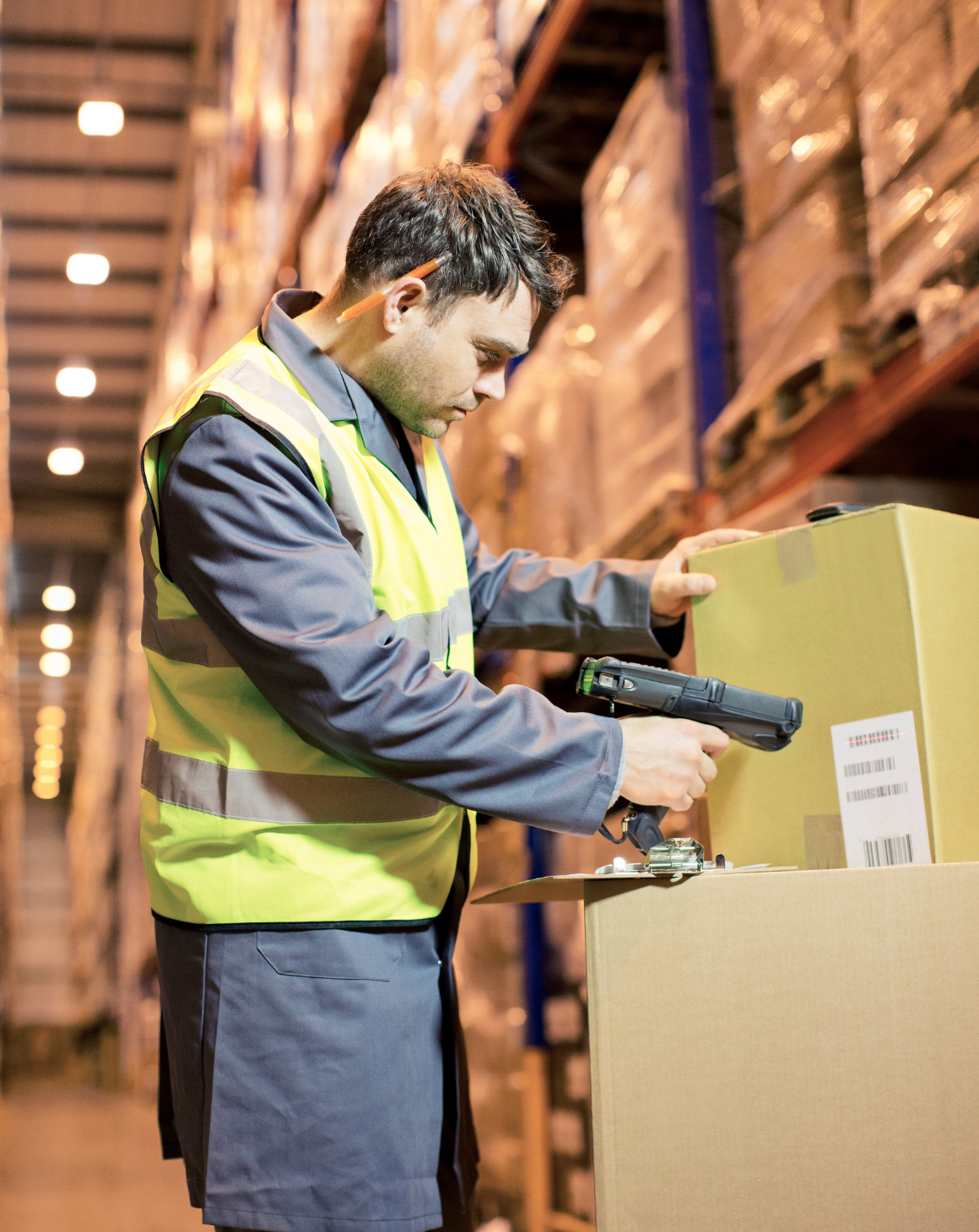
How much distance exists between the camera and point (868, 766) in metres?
1.56

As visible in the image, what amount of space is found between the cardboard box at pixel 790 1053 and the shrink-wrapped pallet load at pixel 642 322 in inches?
73.2

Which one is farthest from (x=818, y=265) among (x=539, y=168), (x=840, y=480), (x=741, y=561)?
(x=539, y=168)

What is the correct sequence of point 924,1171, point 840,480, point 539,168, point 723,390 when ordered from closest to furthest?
point 924,1171 → point 840,480 → point 723,390 → point 539,168

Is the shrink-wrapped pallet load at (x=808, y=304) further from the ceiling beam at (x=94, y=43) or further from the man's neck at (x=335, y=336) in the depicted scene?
the ceiling beam at (x=94, y=43)

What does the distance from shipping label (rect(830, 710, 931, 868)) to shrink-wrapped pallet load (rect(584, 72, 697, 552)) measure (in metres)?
1.61

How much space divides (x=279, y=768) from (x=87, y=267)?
12.5 m

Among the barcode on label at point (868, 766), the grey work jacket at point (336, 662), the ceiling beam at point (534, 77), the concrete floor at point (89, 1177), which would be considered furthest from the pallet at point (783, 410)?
the concrete floor at point (89, 1177)

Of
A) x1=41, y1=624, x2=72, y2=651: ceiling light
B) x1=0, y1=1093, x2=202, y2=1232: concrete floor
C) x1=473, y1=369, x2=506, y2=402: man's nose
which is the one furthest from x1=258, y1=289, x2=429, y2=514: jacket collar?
x1=41, y1=624, x2=72, y2=651: ceiling light

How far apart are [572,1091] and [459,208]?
314cm

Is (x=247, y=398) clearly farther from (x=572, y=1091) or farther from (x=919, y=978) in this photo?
(x=572, y=1091)

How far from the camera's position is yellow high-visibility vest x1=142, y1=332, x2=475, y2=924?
1512mm

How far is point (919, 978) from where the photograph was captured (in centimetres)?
135

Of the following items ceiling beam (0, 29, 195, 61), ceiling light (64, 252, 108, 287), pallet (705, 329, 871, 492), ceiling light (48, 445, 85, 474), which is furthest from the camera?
ceiling light (48, 445, 85, 474)

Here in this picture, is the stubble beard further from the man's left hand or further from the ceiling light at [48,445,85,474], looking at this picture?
the ceiling light at [48,445,85,474]
